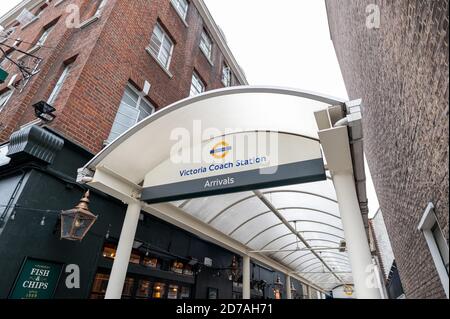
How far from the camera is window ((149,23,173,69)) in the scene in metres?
10.2

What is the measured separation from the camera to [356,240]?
3629 mm

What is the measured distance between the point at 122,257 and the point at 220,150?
2.82 metres

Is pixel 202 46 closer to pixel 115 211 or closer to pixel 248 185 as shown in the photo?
pixel 115 211

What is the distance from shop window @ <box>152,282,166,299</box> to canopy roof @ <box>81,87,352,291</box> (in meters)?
2.33

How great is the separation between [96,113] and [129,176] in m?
2.32

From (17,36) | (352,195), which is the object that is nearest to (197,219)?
(352,195)

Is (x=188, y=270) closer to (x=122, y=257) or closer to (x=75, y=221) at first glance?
(x=122, y=257)

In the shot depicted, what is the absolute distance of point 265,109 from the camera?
4848 millimetres

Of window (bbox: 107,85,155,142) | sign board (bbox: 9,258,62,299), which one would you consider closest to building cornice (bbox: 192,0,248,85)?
window (bbox: 107,85,155,142)

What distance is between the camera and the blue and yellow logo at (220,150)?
520cm

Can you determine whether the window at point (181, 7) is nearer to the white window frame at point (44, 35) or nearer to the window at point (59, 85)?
the white window frame at point (44, 35)

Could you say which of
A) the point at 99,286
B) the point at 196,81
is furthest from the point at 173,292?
the point at 196,81

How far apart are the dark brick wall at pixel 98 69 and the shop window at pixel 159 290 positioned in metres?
4.20

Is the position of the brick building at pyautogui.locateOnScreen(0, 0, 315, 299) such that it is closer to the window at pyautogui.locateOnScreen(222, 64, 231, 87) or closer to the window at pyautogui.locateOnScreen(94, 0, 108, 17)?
the window at pyautogui.locateOnScreen(94, 0, 108, 17)
